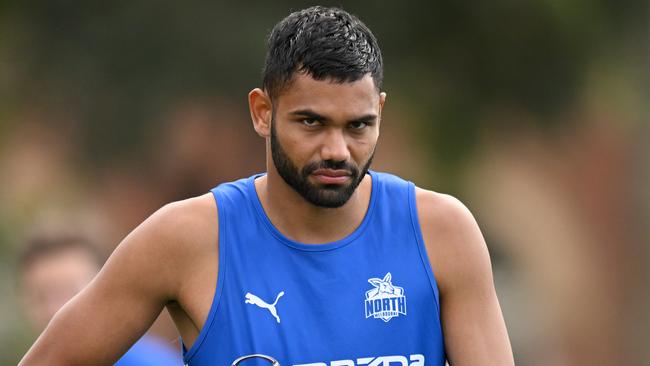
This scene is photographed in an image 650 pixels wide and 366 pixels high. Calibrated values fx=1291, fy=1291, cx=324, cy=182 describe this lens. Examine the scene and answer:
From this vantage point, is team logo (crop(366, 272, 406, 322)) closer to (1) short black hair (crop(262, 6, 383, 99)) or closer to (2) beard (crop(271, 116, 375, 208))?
(2) beard (crop(271, 116, 375, 208))

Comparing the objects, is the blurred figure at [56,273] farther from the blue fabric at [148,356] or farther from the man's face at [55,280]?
the blue fabric at [148,356]

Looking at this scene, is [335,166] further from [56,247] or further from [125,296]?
[56,247]

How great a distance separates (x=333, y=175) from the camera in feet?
12.0

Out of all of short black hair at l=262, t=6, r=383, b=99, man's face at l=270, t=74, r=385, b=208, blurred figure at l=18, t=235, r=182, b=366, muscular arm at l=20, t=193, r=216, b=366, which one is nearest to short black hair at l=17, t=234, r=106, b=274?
blurred figure at l=18, t=235, r=182, b=366

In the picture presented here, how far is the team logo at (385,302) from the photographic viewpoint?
12.5 ft

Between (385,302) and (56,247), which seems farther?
(56,247)

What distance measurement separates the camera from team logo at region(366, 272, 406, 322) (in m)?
3.80

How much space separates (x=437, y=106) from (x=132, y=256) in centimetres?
687

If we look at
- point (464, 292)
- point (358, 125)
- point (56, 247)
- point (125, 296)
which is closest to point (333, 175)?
point (358, 125)

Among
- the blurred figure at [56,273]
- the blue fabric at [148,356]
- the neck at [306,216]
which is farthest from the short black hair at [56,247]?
the neck at [306,216]

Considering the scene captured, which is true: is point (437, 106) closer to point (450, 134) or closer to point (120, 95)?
point (450, 134)

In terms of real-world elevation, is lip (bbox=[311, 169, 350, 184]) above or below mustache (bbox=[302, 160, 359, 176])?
below

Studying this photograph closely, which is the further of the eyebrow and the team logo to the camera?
the team logo

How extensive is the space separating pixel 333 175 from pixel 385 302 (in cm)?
43
